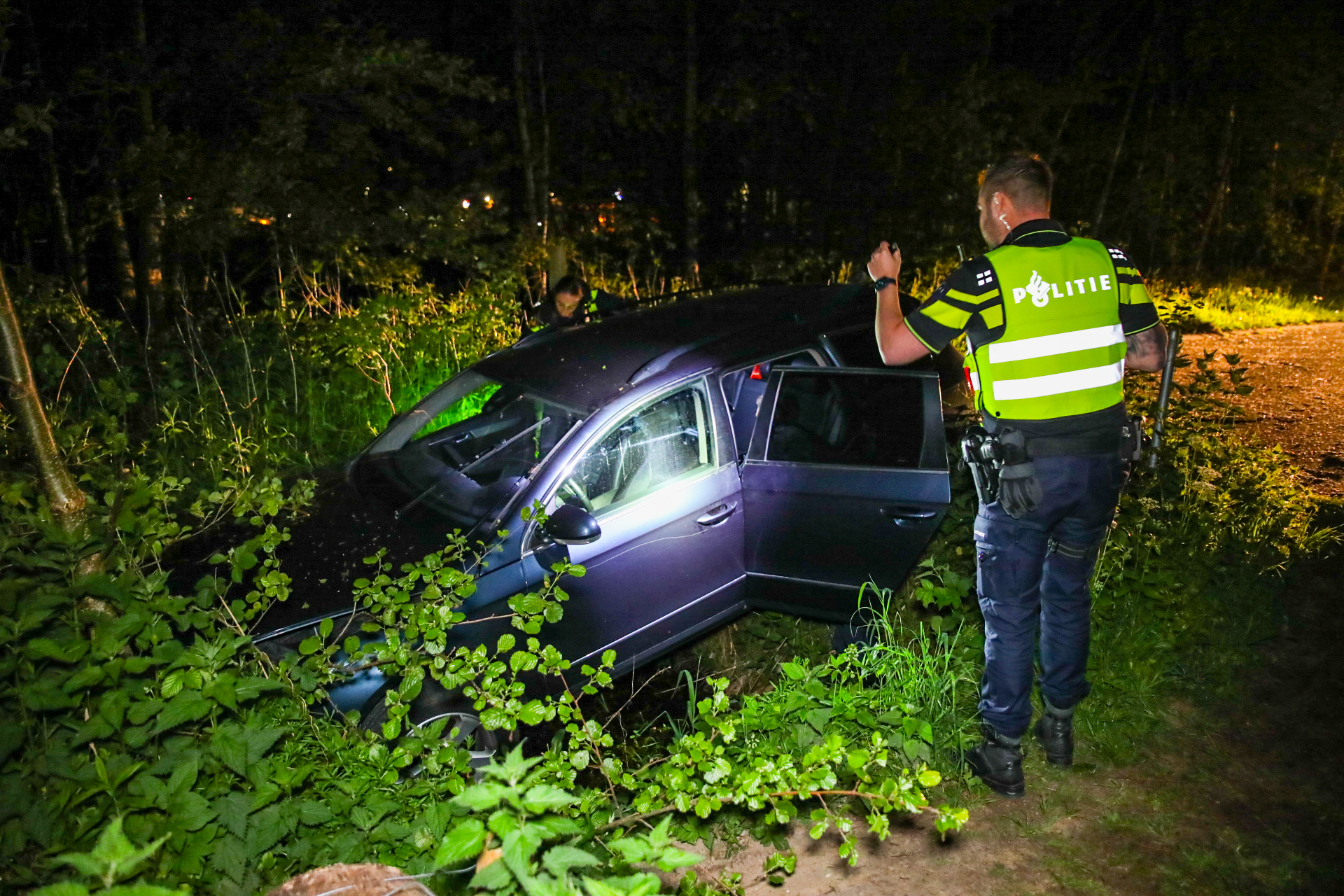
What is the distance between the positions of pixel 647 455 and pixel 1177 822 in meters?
2.33

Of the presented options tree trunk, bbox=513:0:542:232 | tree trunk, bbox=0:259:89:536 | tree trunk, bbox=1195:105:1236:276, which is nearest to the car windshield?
tree trunk, bbox=0:259:89:536

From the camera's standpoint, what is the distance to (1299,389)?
9.20m

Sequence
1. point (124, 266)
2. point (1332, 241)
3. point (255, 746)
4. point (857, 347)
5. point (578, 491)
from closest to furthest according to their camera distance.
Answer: point (255, 746) < point (578, 491) < point (857, 347) < point (124, 266) < point (1332, 241)

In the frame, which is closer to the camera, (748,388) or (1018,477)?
(1018,477)

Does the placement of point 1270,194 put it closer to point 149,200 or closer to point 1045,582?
point 1045,582

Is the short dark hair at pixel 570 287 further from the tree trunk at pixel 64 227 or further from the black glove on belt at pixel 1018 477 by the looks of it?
the tree trunk at pixel 64 227

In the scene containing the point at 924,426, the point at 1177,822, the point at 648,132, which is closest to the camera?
the point at 1177,822

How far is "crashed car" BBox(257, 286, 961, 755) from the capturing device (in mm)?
3539

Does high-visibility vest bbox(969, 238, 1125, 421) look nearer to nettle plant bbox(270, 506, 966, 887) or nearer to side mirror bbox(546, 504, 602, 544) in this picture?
nettle plant bbox(270, 506, 966, 887)

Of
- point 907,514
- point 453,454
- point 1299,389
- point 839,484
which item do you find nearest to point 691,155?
point 1299,389

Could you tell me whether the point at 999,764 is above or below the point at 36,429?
below

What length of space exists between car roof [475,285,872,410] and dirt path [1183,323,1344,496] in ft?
9.75

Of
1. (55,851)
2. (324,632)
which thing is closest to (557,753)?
(324,632)

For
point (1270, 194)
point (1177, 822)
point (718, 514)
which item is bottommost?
point (1270, 194)
